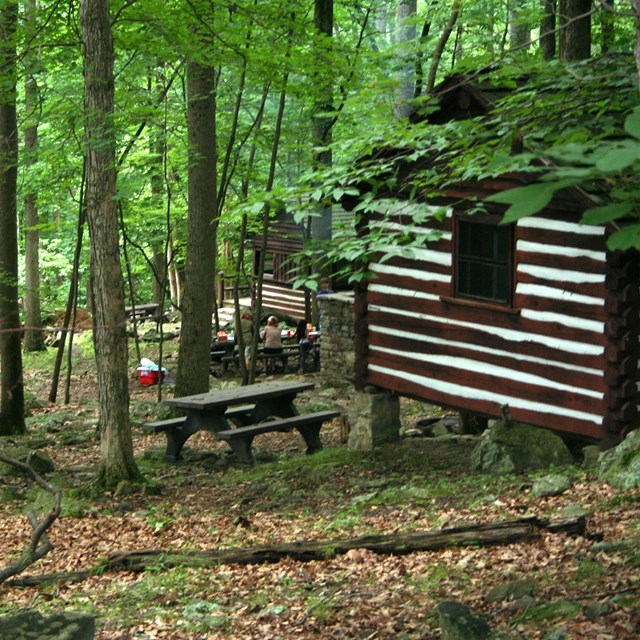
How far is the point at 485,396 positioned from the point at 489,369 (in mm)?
351

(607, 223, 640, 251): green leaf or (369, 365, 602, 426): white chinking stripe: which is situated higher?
(607, 223, 640, 251): green leaf

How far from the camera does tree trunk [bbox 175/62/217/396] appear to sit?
15.7 m

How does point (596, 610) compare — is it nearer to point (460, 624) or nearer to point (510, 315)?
point (460, 624)

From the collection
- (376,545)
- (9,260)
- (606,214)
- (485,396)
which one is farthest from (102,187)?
(606,214)

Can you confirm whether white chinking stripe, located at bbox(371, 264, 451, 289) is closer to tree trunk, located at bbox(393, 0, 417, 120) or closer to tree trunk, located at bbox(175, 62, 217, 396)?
tree trunk, located at bbox(175, 62, 217, 396)

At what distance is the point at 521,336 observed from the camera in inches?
451

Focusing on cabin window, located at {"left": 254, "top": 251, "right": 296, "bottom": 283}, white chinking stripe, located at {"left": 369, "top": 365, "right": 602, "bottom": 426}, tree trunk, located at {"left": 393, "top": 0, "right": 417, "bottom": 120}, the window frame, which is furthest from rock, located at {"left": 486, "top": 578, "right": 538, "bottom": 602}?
cabin window, located at {"left": 254, "top": 251, "right": 296, "bottom": 283}

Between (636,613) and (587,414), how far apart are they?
18.2ft

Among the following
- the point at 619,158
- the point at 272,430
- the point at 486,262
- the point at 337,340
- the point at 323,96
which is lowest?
the point at 272,430

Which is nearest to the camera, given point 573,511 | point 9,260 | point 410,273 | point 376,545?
point 376,545

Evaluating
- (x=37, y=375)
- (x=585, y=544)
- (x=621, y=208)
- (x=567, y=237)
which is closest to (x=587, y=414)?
(x=567, y=237)

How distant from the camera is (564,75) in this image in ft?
26.6

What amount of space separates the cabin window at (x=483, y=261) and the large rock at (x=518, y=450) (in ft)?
5.18

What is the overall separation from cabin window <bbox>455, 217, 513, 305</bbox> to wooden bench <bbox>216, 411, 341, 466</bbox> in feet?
9.26
